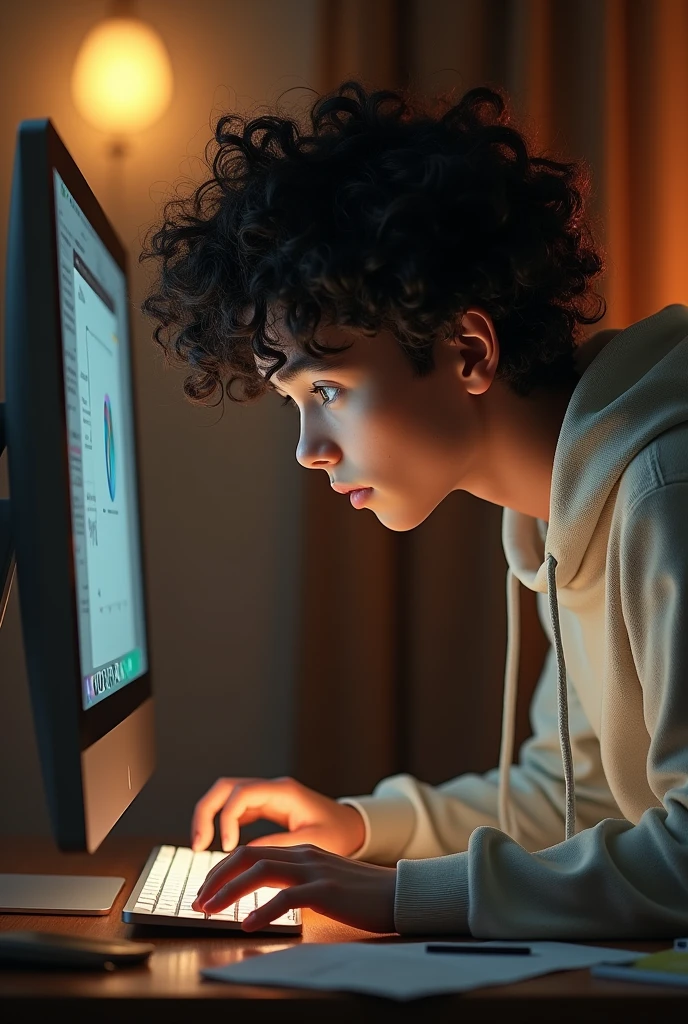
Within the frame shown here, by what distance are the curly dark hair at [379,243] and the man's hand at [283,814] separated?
40 cm

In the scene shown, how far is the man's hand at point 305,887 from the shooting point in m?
0.67

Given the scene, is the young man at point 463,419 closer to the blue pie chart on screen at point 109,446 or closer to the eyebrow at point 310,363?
the eyebrow at point 310,363

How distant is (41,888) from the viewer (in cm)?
83

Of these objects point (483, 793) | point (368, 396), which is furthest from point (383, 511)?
point (483, 793)

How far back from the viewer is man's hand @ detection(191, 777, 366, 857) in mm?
976

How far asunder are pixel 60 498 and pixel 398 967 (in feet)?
1.09

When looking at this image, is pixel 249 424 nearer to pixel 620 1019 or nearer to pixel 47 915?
pixel 47 915

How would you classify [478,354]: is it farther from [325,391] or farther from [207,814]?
[207,814]

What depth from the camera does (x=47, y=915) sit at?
765 millimetres

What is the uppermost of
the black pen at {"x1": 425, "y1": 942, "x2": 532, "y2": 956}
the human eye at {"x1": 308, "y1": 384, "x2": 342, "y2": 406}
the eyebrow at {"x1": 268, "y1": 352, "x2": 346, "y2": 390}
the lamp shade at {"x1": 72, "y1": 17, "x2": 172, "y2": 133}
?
the lamp shade at {"x1": 72, "y1": 17, "x2": 172, "y2": 133}

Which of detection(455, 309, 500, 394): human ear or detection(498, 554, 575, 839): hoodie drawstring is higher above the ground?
detection(455, 309, 500, 394): human ear

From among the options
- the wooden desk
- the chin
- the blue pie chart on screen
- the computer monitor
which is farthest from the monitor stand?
the chin

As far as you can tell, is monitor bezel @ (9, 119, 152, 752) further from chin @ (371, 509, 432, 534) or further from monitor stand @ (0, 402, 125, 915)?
chin @ (371, 509, 432, 534)

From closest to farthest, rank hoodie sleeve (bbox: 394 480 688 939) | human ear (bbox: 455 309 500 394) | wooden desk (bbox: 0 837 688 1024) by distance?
wooden desk (bbox: 0 837 688 1024)
hoodie sleeve (bbox: 394 480 688 939)
human ear (bbox: 455 309 500 394)
